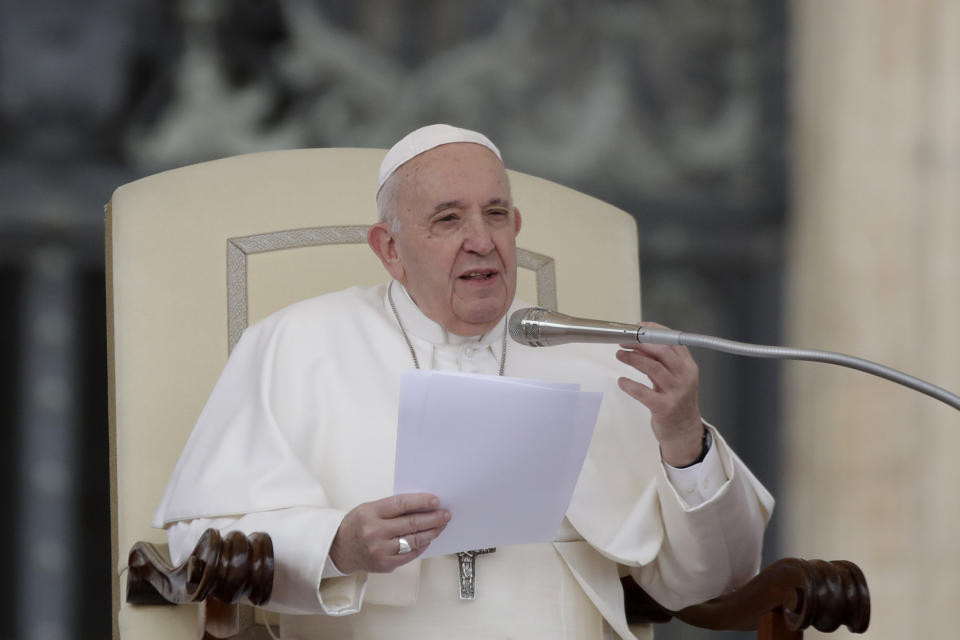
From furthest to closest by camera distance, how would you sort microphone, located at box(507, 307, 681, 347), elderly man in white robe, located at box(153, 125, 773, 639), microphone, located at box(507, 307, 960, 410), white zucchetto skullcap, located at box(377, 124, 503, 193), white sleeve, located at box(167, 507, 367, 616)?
white zucchetto skullcap, located at box(377, 124, 503, 193) → elderly man in white robe, located at box(153, 125, 773, 639) → white sleeve, located at box(167, 507, 367, 616) → microphone, located at box(507, 307, 681, 347) → microphone, located at box(507, 307, 960, 410)

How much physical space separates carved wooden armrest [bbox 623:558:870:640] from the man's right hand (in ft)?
1.90

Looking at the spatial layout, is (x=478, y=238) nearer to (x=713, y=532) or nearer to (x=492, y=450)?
(x=492, y=450)

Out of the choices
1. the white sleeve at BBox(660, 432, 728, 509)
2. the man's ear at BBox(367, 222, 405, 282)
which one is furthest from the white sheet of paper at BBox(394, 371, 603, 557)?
the man's ear at BBox(367, 222, 405, 282)

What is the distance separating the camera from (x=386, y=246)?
2.79 meters

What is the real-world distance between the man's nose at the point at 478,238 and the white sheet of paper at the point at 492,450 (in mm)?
453

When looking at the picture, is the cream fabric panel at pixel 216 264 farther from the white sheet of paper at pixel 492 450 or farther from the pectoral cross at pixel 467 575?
the white sheet of paper at pixel 492 450

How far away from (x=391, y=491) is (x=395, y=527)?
0.48 m

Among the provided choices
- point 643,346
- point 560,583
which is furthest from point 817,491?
point 643,346

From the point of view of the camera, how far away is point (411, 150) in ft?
8.94

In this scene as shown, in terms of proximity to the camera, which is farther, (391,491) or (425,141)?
(425,141)

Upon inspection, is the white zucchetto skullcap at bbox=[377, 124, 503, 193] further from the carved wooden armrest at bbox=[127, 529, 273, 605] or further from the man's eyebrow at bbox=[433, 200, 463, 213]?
the carved wooden armrest at bbox=[127, 529, 273, 605]

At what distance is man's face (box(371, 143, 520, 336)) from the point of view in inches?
103

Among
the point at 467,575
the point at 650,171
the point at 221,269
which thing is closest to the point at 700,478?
the point at 467,575

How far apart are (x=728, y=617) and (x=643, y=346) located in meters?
0.54
